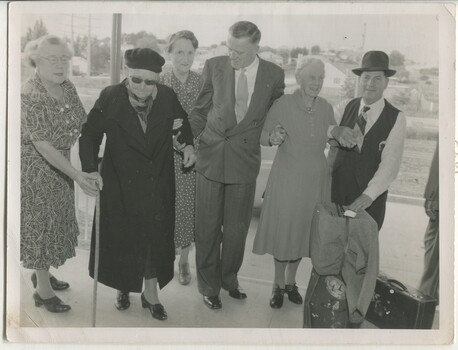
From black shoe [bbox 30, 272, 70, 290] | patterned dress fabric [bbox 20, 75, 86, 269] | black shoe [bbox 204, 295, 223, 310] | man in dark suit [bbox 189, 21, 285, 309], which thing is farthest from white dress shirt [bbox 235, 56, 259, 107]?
black shoe [bbox 30, 272, 70, 290]

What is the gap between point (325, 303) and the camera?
1623mm

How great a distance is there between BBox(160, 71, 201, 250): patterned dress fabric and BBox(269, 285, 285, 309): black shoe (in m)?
0.27

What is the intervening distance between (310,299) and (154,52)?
2.57 ft

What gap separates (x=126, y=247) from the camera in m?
1.65

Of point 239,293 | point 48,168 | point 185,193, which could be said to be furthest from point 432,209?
point 48,168

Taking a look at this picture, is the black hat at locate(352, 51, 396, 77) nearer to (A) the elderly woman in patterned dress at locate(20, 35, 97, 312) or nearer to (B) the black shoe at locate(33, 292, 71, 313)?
(A) the elderly woman in patterned dress at locate(20, 35, 97, 312)

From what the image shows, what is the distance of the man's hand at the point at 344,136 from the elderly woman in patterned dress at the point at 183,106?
1.28 feet

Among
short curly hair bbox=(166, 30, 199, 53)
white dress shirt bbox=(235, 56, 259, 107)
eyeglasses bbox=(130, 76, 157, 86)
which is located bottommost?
eyeglasses bbox=(130, 76, 157, 86)

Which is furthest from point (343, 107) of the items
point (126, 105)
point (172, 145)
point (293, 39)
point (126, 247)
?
point (126, 247)

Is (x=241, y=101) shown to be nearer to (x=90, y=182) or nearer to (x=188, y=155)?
(x=188, y=155)

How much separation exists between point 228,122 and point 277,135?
14cm

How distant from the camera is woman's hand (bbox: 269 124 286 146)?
1.63 m

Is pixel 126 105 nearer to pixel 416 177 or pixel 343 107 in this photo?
pixel 343 107

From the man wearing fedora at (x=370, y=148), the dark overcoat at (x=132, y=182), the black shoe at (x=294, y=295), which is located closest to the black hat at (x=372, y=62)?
the man wearing fedora at (x=370, y=148)
